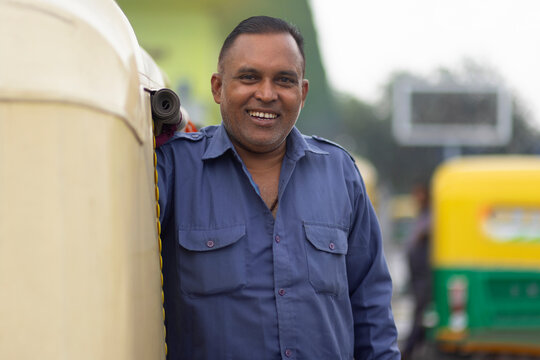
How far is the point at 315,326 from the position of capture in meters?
2.06

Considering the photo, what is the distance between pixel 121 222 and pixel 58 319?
0.70 feet

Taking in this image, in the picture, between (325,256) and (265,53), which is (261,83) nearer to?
(265,53)

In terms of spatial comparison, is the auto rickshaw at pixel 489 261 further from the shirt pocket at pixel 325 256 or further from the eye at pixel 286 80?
the eye at pixel 286 80

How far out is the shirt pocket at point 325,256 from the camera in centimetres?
206

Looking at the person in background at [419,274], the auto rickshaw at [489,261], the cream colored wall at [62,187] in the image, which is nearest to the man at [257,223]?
the cream colored wall at [62,187]

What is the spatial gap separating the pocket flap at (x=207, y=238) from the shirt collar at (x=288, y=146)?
0.20m

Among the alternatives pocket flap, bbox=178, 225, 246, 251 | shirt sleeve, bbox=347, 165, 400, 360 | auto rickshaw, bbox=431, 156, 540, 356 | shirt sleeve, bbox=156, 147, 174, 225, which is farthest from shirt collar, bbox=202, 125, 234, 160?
auto rickshaw, bbox=431, 156, 540, 356

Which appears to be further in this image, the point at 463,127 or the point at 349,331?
the point at 463,127

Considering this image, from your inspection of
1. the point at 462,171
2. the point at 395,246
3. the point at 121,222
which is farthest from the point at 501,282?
the point at 395,246

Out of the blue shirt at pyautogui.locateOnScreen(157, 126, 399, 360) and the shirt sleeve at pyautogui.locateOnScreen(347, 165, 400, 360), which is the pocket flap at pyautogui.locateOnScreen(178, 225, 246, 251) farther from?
the shirt sleeve at pyautogui.locateOnScreen(347, 165, 400, 360)

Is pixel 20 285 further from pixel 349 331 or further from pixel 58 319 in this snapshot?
pixel 349 331

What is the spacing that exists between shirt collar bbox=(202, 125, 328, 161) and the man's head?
0.04m

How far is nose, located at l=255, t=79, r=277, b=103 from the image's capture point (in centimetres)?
209

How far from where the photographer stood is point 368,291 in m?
2.39
